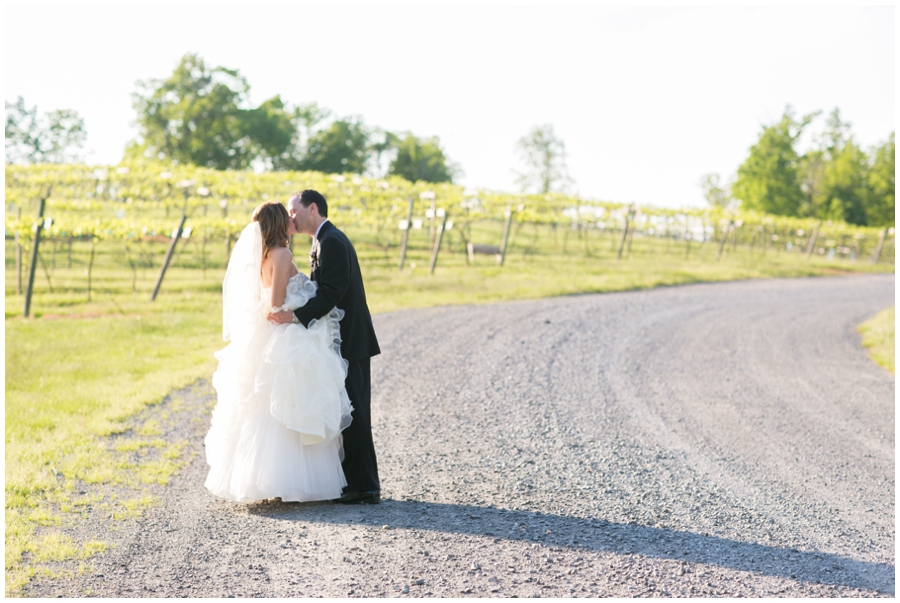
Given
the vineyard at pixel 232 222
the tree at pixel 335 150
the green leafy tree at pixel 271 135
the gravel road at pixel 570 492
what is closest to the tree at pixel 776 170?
the vineyard at pixel 232 222

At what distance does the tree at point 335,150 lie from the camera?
182 ft

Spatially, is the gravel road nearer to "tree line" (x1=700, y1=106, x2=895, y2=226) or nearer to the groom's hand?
the groom's hand

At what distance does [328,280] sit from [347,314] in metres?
0.30

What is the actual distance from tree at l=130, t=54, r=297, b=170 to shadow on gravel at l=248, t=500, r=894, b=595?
4764 cm

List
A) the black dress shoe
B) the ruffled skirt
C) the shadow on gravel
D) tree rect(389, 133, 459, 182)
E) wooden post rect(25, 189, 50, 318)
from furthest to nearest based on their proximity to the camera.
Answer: tree rect(389, 133, 459, 182)
wooden post rect(25, 189, 50, 318)
the black dress shoe
the ruffled skirt
the shadow on gravel

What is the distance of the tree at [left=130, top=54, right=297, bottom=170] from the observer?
4978 cm

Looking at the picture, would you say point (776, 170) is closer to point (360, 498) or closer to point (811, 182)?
point (811, 182)

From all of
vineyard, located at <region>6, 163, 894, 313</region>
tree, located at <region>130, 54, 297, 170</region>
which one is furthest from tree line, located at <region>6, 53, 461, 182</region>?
vineyard, located at <region>6, 163, 894, 313</region>

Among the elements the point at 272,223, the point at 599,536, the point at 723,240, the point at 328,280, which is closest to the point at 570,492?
the point at 599,536

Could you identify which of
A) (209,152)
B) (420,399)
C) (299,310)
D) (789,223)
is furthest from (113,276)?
(209,152)

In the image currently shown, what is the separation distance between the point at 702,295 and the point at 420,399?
11.3 metres

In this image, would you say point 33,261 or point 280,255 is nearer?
Result: point 280,255

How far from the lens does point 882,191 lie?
55.8 meters

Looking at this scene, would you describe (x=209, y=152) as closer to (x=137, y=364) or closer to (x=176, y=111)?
(x=176, y=111)
